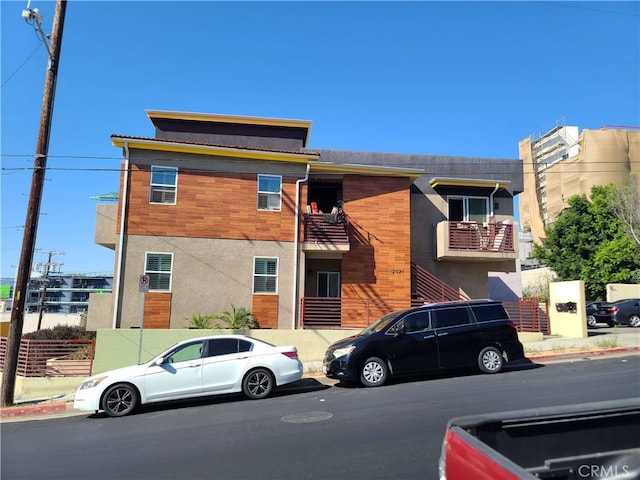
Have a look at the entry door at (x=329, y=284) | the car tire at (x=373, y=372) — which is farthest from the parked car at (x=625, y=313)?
the car tire at (x=373, y=372)

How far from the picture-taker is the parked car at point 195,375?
9445mm

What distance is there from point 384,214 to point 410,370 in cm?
839


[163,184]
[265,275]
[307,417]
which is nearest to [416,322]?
[307,417]

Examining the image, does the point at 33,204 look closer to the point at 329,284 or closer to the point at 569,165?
the point at 329,284

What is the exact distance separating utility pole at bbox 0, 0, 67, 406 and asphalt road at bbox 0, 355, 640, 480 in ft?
7.52

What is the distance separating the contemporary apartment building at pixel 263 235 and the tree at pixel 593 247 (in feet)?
50.1

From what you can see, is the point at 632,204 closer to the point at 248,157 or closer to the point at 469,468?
the point at 248,157

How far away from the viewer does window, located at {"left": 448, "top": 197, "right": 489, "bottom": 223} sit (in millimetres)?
20781

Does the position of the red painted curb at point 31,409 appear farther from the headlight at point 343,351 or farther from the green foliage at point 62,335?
the green foliage at point 62,335

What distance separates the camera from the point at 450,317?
1158 cm

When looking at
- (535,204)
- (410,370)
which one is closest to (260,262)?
(410,370)

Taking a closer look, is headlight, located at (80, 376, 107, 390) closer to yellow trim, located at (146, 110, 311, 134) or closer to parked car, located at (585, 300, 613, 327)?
yellow trim, located at (146, 110, 311, 134)

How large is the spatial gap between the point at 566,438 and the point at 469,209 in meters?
18.6

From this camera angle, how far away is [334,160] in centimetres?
2080
